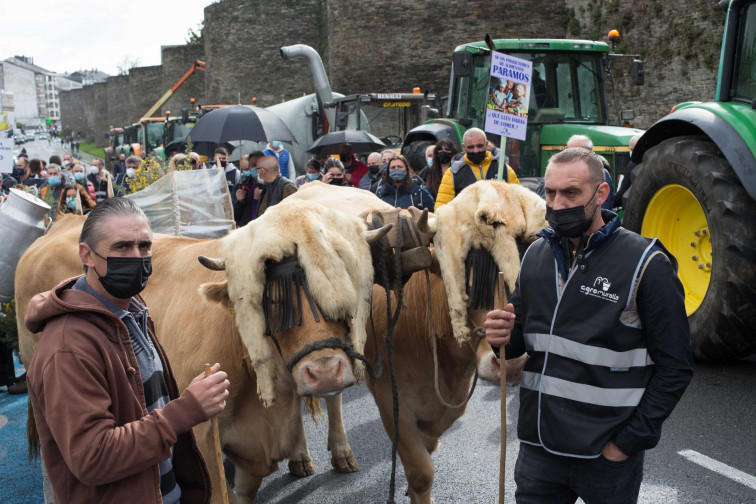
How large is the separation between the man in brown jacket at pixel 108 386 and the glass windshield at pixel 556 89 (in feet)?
Result: 32.1

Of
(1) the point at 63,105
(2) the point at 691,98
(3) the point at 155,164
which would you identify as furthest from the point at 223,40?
(1) the point at 63,105

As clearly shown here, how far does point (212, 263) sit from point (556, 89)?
9.69m

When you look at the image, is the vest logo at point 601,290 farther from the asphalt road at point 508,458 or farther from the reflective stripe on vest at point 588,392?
the asphalt road at point 508,458

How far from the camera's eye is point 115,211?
261 cm

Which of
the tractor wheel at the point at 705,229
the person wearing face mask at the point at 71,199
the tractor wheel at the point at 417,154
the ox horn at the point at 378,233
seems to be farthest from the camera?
the tractor wheel at the point at 417,154

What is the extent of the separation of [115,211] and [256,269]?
2.31ft

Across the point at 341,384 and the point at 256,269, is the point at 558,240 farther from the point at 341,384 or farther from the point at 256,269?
the point at 256,269

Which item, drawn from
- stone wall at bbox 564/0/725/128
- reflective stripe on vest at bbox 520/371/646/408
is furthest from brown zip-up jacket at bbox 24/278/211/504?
stone wall at bbox 564/0/725/128

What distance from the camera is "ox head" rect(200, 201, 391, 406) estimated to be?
9.96 feet

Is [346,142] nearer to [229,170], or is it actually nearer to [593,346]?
[229,170]

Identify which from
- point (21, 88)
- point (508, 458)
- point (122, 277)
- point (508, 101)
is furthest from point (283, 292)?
point (21, 88)

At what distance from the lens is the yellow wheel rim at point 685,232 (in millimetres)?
6988

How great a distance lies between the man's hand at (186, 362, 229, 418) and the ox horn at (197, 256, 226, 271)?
2.56 ft

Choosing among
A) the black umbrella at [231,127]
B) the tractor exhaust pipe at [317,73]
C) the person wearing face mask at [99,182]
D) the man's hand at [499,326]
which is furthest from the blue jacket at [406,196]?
the tractor exhaust pipe at [317,73]
